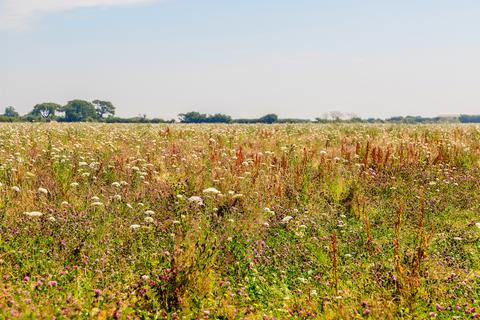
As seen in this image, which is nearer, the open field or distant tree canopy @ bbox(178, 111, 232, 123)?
the open field

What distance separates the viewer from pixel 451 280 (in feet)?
16.8

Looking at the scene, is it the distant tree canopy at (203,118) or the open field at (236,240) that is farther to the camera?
the distant tree canopy at (203,118)

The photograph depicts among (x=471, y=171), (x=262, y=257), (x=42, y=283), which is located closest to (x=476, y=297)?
(x=262, y=257)

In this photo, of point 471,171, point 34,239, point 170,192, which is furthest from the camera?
point 471,171

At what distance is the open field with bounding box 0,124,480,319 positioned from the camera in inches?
168

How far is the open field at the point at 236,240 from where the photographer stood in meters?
4.27

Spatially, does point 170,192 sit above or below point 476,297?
above

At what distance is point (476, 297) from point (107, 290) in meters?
3.65

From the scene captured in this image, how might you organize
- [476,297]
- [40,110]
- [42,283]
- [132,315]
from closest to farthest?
[132,315]
[42,283]
[476,297]
[40,110]

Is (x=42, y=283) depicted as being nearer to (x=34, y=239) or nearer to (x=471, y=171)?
(x=34, y=239)

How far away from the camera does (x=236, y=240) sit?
607 cm

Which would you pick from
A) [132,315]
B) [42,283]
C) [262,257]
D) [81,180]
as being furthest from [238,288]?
[81,180]

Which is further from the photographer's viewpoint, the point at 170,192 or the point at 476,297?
the point at 170,192

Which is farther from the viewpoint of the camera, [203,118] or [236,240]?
[203,118]
